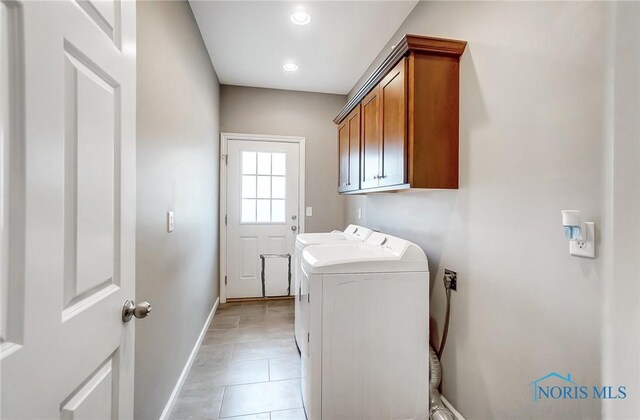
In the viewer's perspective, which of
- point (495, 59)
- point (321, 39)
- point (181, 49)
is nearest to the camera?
point (495, 59)

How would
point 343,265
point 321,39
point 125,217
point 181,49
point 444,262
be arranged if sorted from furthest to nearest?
point 321,39 < point 181,49 < point 444,262 < point 343,265 < point 125,217

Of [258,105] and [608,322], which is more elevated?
[258,105]

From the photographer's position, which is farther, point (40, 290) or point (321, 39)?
point (321, 39)

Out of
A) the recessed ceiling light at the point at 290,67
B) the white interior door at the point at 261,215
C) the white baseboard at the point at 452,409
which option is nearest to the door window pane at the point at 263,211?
the white interior door at the point at 261,215

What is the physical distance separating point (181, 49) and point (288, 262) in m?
2.63

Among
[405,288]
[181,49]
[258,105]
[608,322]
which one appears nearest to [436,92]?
[405,288]

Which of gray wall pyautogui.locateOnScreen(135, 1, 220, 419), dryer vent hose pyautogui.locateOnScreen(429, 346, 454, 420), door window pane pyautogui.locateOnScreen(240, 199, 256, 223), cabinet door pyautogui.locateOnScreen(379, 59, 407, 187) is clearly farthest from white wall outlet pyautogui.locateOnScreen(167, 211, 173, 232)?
door window pane pyautogui.locateOnScreen(240, 199, 256, 223)

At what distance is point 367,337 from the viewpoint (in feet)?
5.10

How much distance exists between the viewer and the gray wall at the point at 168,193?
1.32 metres

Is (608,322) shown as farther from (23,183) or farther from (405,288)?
(23,183)

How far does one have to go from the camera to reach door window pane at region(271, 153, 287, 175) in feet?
12.2

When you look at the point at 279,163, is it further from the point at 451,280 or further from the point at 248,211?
the point at 451,280

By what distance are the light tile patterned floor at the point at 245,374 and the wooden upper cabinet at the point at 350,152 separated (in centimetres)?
154

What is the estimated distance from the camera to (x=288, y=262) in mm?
3781
